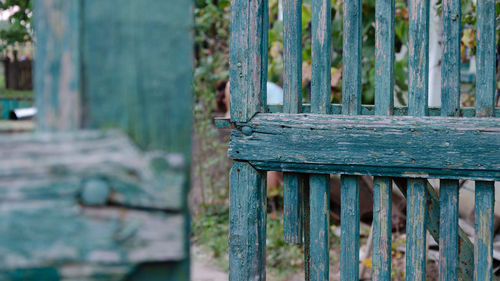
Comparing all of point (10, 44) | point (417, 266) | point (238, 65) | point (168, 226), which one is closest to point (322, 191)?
point (417, 266)

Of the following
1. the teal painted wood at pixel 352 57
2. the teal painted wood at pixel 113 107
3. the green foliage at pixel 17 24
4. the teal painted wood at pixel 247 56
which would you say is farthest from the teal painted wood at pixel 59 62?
the green foliage at pixel 17 24

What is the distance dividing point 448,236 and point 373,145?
56cm

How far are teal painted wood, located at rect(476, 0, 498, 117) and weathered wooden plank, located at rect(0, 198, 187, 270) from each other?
1995 mm

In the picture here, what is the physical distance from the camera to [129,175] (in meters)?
0.77

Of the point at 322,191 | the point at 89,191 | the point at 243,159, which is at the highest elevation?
the point at 89,191

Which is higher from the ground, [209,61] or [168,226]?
[209,61]

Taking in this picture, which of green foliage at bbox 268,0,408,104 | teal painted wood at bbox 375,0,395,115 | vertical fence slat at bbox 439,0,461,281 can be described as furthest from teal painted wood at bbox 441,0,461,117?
green foliage at bbox 268,0,408,104

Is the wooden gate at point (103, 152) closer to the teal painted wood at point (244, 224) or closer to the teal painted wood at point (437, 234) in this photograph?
the teal painted wood at point (244, 224)

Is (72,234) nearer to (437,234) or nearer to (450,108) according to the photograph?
(450,108)

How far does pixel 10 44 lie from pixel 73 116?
18.0ft

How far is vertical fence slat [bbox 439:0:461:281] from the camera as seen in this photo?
2354mm

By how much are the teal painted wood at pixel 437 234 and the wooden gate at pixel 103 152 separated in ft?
6.36

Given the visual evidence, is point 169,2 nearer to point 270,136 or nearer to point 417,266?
point 270,136

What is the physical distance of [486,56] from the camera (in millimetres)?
2357
